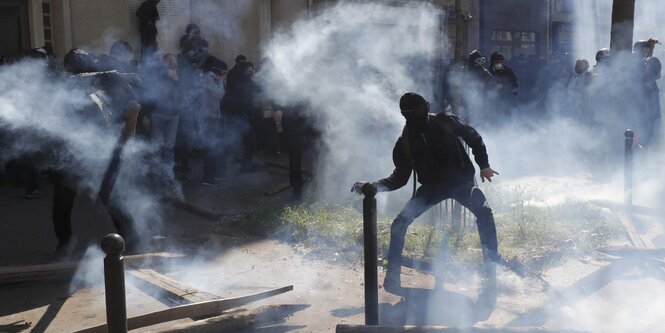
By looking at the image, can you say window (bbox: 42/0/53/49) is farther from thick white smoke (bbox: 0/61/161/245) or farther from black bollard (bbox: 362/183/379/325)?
black bollard (bbox: 362/183/379/325)

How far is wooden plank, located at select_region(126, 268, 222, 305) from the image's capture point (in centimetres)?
491

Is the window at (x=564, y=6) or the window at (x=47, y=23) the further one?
the window at (x=564, y=6)

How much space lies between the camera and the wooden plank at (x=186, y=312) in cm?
430

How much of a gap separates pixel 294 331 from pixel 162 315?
846mm

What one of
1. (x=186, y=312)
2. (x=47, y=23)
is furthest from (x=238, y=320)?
(x=47, y=23)

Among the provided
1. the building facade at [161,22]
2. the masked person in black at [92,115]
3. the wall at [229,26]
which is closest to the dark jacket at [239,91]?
the building facade at [161,22]

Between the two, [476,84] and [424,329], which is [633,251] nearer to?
[424,329]

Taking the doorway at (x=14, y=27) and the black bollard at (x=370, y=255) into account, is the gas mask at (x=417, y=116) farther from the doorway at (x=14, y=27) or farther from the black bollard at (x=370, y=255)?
the doorway at (x=14, y=27)

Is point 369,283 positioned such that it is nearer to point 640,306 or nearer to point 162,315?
point 162,315

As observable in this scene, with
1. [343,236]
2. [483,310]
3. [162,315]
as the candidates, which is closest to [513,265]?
[483,310]

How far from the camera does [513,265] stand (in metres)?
6.03

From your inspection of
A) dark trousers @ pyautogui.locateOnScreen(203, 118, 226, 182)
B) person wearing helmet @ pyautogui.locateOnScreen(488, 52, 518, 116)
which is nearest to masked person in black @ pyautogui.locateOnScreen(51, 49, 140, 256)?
dark trousers @ pyautogui.locateOnScreen(203, 118, 226, 182)

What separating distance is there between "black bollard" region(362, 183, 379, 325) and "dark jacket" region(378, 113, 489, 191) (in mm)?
1052

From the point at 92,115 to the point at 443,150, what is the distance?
2.85m
